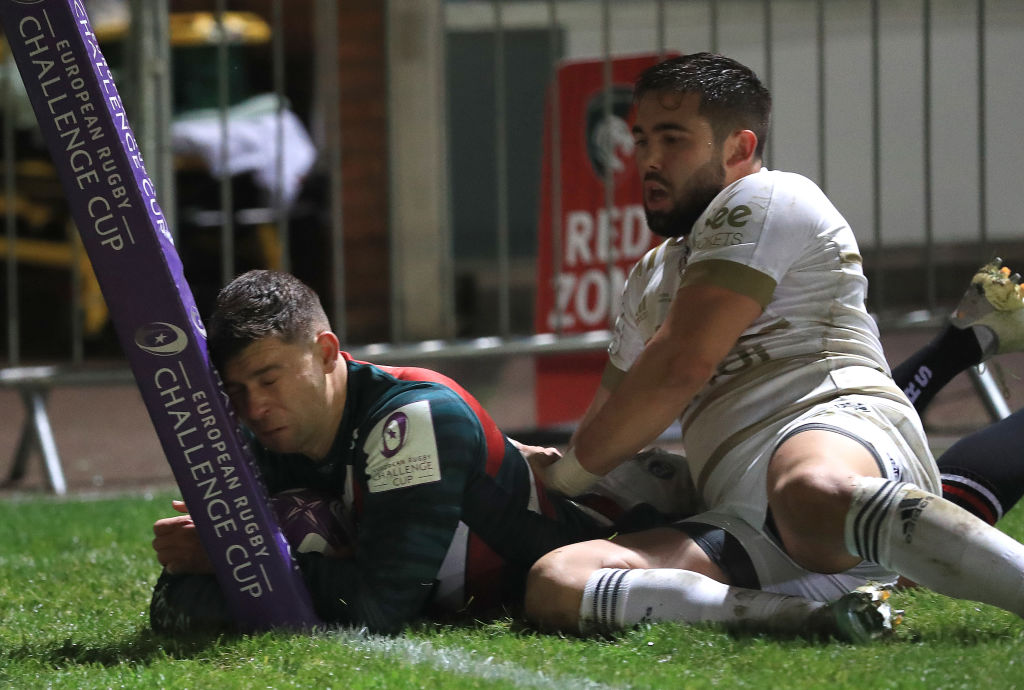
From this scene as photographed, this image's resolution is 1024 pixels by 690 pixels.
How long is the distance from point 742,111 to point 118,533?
2542 mm

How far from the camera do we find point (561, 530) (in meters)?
3.43

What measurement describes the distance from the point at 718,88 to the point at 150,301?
137cm

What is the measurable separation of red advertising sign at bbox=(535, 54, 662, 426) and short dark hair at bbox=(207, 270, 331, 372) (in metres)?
2.92

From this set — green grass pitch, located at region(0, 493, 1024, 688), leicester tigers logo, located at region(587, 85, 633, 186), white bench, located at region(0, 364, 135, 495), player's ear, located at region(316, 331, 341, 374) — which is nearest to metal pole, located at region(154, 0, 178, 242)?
white bench, located at region(0, 364, 135, 495)

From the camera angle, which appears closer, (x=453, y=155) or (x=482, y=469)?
(x=482, y=469)

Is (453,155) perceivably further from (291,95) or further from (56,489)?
(56,489)

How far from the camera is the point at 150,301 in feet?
9.86

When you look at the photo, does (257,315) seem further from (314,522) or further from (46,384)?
(46,384)

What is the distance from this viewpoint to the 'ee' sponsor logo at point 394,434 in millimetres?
3113

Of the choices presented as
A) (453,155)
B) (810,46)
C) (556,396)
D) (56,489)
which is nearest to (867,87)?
(810,46)

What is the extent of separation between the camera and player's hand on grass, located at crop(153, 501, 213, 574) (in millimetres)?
3303

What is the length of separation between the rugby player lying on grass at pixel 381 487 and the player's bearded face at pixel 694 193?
0.65 m

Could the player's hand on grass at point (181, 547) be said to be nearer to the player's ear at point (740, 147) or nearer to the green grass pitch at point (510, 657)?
the green grass pitch at point (510, 657)

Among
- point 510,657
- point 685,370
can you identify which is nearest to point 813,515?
point 685,370
